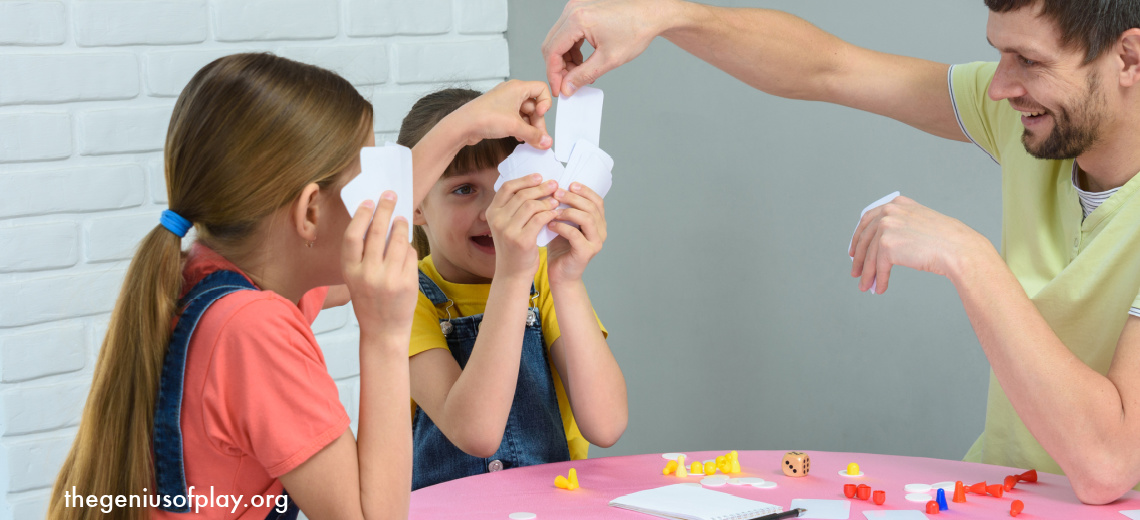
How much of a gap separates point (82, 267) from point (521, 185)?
94 cm

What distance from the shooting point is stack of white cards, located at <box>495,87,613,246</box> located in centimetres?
133

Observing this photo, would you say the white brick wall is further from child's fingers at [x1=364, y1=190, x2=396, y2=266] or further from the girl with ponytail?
child's fingers at [x1=364, y1=190, x2=396, y2=266]

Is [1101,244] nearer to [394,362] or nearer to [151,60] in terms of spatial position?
[394,362]

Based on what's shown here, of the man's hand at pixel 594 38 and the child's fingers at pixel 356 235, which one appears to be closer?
the child's fingers at pixel 356 235

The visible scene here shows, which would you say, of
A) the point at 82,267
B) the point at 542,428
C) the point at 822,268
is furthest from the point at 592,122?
the point at 82,267

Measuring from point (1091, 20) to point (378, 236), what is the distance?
3.21 ft

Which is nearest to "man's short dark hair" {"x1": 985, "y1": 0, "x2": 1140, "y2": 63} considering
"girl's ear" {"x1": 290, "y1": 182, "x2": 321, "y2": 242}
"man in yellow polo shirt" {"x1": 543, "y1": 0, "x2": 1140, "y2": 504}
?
"man in yellow polo shirt" {"x1": 543, "y1": 0, "x2": 1140, "y2": 504}

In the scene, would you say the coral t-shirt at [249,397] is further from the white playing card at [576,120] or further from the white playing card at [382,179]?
the white playing card at [576,120]

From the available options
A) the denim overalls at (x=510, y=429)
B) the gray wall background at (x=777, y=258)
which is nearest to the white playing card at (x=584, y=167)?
the denim overalls at (x=510, y=429)

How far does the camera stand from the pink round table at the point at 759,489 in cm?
109

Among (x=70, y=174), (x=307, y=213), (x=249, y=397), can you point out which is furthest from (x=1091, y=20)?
(x=70, y=174)

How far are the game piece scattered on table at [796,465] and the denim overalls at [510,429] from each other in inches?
17.0

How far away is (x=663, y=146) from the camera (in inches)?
89.7

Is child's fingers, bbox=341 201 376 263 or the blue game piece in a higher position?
child's fingers, bbox=341 201 376 263
